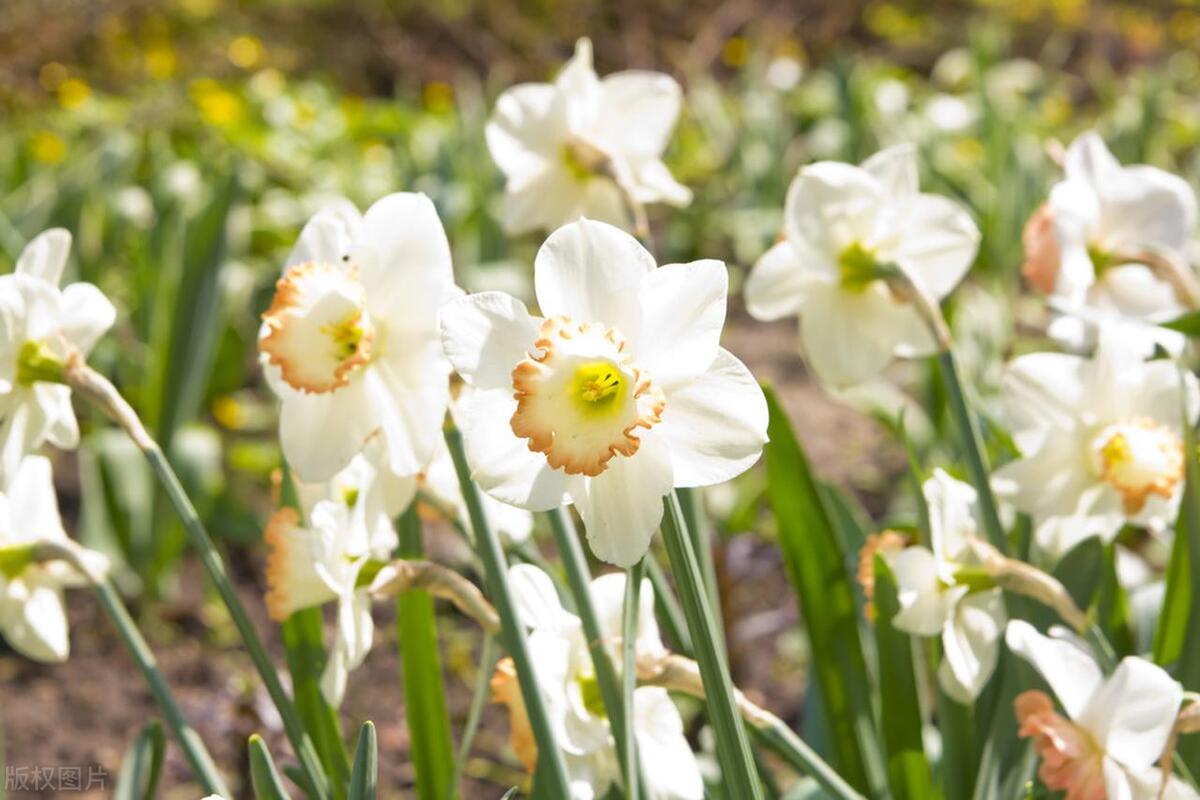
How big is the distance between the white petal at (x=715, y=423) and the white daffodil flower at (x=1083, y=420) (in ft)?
1.40

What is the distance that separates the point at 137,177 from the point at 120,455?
5.65ft

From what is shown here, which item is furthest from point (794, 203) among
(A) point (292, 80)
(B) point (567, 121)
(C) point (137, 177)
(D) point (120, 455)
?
(A) point (292, 80)

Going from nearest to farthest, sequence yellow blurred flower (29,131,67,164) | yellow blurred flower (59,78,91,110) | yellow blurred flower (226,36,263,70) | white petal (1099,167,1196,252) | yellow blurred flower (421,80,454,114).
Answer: white petal (1099,167,1196,252) < yellow blurred flower (29,131,67,164) < yellow blurred flower (59,78,91,110) < yellow blurred flower (421,80,454,114) < yellow blurred flower (226,36,263,70)

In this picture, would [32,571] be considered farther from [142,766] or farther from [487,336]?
[487,336]

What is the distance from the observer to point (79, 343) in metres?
0.91

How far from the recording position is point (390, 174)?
3781 mm

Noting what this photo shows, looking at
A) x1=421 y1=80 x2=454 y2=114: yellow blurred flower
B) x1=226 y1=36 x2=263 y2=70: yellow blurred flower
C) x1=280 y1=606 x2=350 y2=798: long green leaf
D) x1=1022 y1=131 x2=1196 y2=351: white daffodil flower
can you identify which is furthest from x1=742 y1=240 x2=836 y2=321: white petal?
x1=226 y1=36 x2=263 y2=70: yellow blurred flower

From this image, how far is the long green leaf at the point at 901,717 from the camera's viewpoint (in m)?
1.09

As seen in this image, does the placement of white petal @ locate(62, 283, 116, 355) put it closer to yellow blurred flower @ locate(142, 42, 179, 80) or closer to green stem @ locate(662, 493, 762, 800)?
green stem @ locate(662, 493, 762, 800)

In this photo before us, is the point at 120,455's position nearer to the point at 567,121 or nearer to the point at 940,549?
the point at 567,121

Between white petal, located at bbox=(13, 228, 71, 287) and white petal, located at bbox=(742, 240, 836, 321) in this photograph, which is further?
white petal, located at bbox=(742, 240, 836, 321)

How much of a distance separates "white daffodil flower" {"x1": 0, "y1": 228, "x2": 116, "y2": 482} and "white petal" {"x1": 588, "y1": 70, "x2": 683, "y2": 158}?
1.53 ft

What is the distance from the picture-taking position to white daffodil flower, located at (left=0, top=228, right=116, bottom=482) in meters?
0.87

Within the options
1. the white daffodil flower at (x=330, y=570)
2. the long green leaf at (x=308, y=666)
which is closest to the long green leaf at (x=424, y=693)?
the long green leaf at (x=308, y=666)
